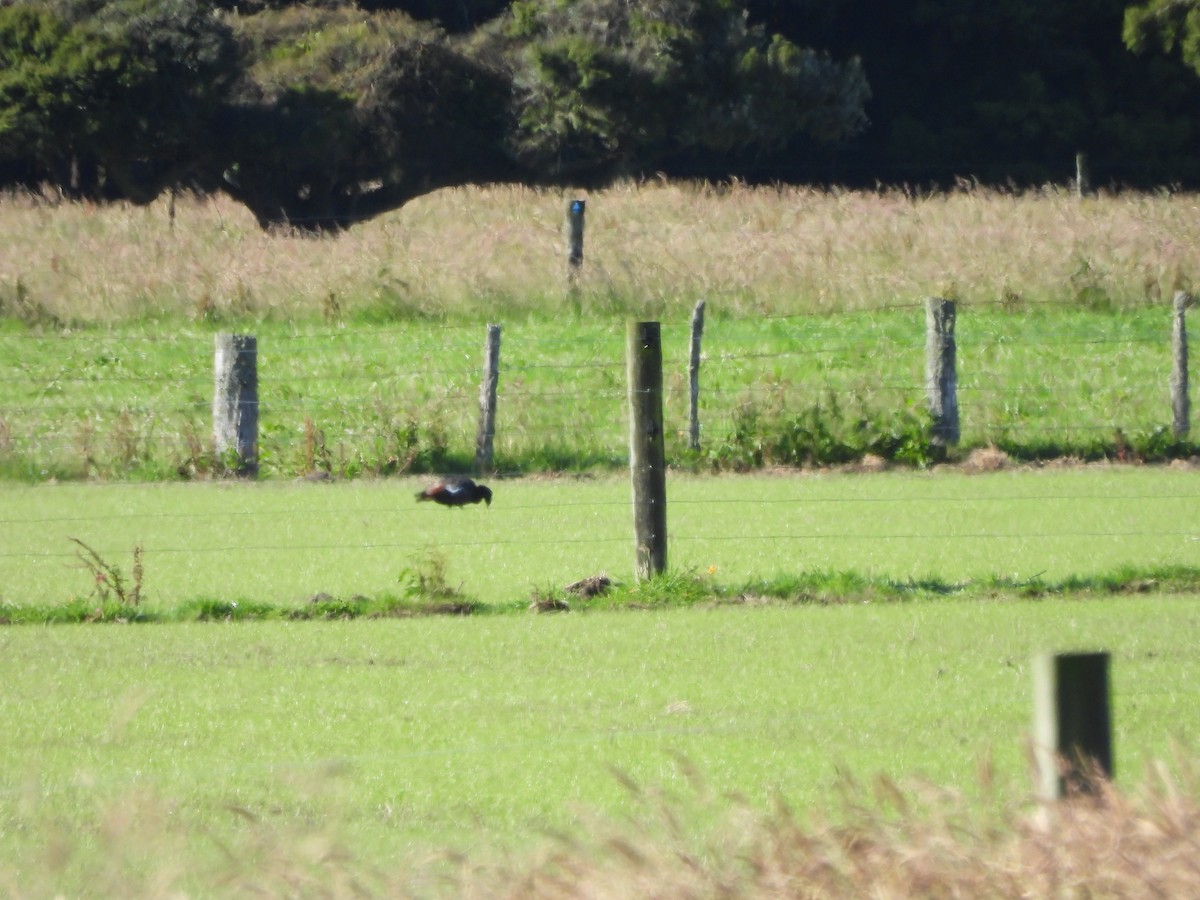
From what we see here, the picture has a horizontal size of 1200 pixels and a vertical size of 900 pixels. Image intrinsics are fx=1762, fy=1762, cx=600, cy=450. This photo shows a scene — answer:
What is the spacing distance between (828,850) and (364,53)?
36.6 m

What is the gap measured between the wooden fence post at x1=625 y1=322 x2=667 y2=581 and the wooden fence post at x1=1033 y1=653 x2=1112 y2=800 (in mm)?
6220

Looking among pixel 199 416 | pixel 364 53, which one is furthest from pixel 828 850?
pixel 364 53

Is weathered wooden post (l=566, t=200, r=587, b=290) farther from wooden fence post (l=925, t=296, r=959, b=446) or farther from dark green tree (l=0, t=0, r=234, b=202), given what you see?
dark green tree (l=0, t=0, r=234, b=202)

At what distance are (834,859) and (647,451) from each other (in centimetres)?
640

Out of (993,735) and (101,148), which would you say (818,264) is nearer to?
(101,148)

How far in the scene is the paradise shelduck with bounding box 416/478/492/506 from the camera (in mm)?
12625

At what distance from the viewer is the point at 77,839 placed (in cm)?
559

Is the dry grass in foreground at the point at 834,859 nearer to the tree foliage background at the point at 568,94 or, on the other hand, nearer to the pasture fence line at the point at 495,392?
the pasture fence line at the point at 495,392

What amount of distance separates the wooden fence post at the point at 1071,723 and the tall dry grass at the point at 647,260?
738 inches

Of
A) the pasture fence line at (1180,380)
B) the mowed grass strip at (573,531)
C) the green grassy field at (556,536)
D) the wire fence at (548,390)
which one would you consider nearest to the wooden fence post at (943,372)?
the wire fence at (548,390)

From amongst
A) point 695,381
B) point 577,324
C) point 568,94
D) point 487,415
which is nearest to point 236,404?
point 487,415

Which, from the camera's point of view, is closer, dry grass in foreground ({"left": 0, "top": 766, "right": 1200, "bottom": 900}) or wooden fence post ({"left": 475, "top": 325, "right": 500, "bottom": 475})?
dry grass in foreground ({"left": 0, "top": 766, "right": 1200, "bottom": 900})

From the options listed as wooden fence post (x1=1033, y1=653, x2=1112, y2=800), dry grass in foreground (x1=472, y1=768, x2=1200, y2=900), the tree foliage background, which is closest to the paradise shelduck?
dry grass in foreground (x1=472, y1=768, x2=1200, y2=900)

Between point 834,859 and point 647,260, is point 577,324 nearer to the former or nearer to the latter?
point 647,260
